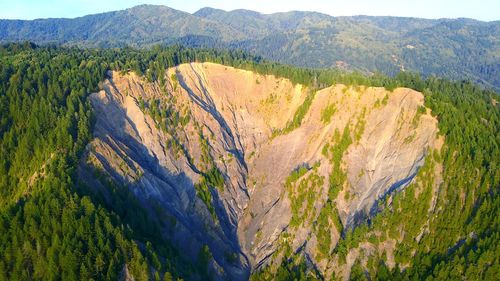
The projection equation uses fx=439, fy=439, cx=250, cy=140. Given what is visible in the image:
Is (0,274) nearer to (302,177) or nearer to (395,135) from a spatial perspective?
(302,177)

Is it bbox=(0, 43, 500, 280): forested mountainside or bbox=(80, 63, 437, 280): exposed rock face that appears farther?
bbox=(80, 63, 437, 280): exposed rock face

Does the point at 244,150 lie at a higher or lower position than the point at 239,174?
higher

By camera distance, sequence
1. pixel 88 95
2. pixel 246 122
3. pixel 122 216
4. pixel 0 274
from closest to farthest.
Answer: pixel 0 274 → pixel 122 216 → pixel 88 95 → pixel 246 122

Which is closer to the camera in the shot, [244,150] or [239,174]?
[239,174]

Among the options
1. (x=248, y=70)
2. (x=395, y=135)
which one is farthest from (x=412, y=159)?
(x=248, y=70)
